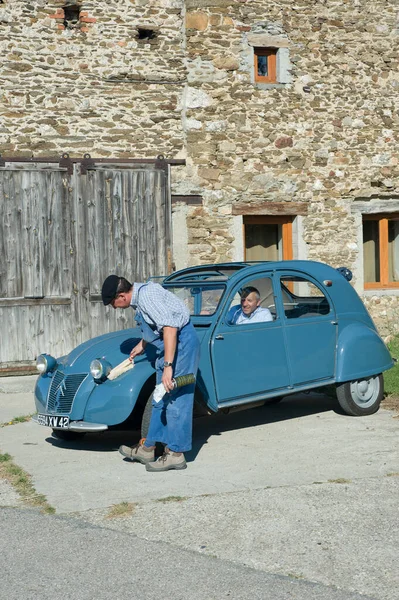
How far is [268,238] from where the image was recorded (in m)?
13.1

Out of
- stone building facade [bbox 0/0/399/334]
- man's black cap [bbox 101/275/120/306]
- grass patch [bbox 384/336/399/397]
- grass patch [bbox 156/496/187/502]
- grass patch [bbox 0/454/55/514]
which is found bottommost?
grass patch [bbox 0/454/55/514]

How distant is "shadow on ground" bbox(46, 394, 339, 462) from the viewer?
300 inches

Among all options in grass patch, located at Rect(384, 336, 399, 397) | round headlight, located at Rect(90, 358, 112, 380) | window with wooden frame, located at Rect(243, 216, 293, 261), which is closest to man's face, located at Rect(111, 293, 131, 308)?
round headlight, located at Rect(90, 358, 112, 380)

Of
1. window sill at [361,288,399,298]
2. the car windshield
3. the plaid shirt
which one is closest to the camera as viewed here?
the plaid shirt

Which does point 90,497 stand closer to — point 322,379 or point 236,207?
point 322,379

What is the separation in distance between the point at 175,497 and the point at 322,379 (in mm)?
2667

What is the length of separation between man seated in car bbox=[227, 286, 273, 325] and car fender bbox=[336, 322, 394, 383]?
2.81 feet

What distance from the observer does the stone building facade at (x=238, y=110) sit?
463 inches

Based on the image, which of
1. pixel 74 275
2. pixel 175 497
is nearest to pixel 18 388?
pixel 74 275

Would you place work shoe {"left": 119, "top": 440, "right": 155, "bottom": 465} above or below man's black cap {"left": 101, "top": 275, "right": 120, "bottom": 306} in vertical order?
below

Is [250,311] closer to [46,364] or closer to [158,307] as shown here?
[158,307]

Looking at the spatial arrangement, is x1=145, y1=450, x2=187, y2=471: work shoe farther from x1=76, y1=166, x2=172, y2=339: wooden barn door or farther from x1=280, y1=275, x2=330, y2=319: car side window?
x1=76, y1=166, x2=172, y2=339: wooden barn door

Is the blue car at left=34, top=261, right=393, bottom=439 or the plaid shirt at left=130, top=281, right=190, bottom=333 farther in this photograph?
the blue car at left=34, top=261, right=393, bottom=439

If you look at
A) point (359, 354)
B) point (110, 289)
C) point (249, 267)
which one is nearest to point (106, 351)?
point (110, 289)
